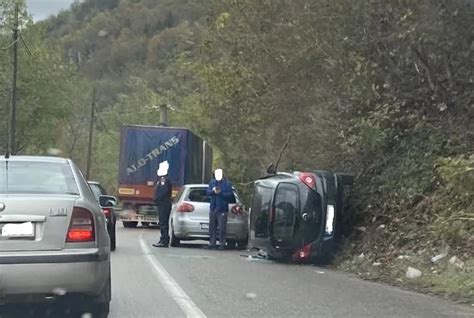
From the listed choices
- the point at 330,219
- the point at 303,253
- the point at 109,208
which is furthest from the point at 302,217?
the point at 109,208

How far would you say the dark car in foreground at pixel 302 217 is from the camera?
49.2 feet

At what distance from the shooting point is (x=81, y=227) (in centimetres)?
772

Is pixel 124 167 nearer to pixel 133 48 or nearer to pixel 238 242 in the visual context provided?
pixel 238 242

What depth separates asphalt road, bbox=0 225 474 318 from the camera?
9.36m

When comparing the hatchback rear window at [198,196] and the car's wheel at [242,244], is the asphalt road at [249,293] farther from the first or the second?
the hatchback rear window at [198,196]

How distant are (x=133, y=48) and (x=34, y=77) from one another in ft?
165

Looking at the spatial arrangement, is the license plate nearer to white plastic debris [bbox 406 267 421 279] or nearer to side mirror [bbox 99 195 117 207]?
side mirror [bbox 99 195 117 207]

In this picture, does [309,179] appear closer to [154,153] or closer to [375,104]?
[375,104]

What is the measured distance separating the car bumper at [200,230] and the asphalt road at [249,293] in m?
3.72

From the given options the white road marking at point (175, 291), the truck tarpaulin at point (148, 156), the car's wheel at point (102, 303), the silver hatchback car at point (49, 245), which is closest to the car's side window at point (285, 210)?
the white road marking at point (175, 291)

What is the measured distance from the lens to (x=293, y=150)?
72.6 ft

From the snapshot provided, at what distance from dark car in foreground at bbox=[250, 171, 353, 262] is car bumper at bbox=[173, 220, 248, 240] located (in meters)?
3.45

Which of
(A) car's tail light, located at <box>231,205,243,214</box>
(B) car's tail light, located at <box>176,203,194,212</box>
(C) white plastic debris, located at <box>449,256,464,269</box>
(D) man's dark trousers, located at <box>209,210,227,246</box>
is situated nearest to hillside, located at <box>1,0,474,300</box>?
(C) white plastic debris, located at <box>449,256,464,269</box>

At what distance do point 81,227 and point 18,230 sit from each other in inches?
21.9
